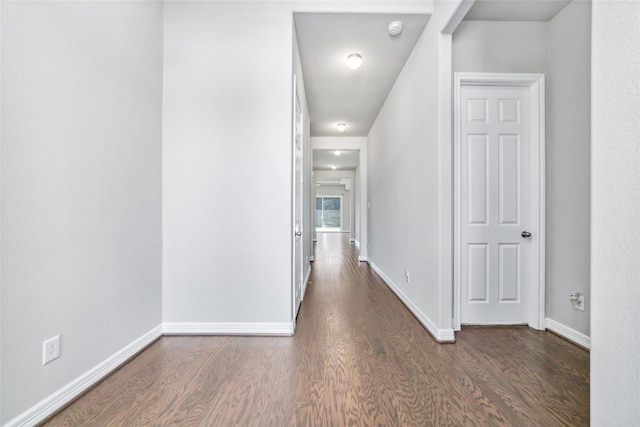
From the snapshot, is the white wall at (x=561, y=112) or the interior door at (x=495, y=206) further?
the interior door at (x=495, y=206)

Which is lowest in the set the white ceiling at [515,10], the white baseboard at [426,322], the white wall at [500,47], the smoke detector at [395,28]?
the white baseboard at [426,322]

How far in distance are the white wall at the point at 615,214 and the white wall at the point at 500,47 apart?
1826 millimetres

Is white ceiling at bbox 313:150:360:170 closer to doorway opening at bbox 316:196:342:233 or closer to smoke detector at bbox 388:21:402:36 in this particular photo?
smoke detector at bbox 388:21:402:36

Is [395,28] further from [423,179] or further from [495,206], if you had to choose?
[495,206]

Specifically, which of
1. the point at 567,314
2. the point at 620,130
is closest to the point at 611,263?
the point at 620,130

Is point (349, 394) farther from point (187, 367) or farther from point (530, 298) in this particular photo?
point (530, 298)

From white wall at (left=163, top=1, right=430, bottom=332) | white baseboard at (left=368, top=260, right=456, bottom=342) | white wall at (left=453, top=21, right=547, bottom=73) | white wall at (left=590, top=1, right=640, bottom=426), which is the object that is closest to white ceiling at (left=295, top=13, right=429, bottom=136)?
white wall at (left=163, top=1, right=430, bottom=332)

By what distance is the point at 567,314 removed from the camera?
2309 mm

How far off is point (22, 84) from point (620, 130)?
235 cm

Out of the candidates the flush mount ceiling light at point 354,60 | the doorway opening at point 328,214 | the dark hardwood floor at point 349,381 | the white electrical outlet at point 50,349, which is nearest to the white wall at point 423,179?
the dark hardwood floor at point 349,381

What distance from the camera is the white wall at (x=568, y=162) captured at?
85.5 inches

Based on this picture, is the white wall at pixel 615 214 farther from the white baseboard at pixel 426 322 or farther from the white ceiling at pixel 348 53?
the white ceiling at pixel 348 53

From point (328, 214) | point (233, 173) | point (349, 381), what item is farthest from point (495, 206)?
point (328, 214)

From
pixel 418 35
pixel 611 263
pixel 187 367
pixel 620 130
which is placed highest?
pixel 418 35
